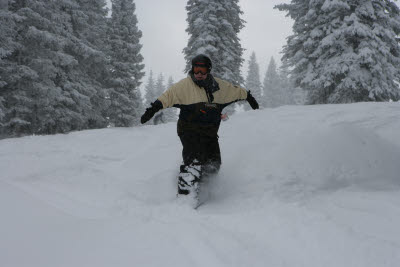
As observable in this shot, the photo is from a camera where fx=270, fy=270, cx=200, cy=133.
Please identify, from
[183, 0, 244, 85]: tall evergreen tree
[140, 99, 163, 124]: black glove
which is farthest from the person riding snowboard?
[183, 0, 244, 85]: tall evergreen tree

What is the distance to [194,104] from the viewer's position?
10.9 ft

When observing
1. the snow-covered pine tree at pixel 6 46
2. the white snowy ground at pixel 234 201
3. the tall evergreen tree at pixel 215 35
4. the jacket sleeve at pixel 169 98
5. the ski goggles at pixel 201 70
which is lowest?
the white snowy ground at pixel 234 201

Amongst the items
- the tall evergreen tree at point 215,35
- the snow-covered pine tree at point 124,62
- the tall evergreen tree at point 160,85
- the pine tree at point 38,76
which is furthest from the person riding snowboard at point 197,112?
the tall evergreen tree at point 160,85

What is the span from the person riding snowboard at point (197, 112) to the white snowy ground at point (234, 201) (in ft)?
1.26

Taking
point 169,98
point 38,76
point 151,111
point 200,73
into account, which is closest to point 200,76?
point 200,73

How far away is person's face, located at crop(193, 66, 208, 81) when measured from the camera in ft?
10.9

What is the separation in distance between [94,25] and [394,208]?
18.8 m

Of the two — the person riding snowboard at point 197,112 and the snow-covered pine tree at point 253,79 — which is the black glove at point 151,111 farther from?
the snow-covered pine tree at point 253,79

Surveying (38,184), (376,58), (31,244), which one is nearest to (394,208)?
(31,244)

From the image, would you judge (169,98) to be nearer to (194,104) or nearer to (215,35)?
(194,104)

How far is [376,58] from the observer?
10.9 meters

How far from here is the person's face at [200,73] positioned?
3.31 m

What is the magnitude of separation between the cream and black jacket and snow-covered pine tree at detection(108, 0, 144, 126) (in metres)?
16.0

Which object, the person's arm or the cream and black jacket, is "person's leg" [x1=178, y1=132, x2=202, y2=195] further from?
the person's arm
